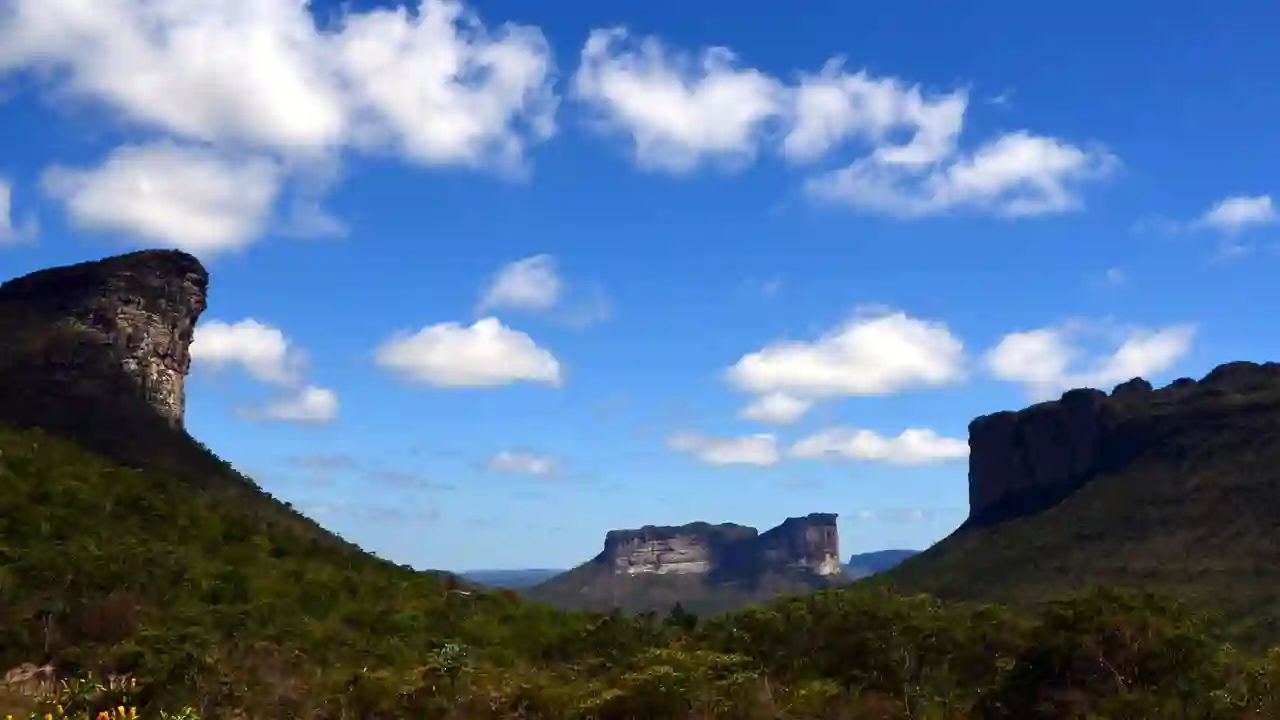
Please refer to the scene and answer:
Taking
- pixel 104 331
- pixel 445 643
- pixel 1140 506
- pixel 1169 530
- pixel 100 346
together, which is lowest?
pixel 445 643

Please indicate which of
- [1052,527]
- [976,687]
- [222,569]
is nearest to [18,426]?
[222,569]

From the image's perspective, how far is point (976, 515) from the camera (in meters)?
166

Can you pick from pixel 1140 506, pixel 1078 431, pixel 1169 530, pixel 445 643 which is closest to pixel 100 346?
pixel 445 643

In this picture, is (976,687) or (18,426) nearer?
(976,687)

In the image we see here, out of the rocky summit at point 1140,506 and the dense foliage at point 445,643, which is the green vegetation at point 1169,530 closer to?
the rocky summit at point 1140,506

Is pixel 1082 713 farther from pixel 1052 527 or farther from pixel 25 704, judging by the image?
pixel 1052 527

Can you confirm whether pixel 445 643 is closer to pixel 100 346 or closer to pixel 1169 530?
pixel 100 346

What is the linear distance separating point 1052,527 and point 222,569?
94.2 metres

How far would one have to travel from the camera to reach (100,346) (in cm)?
8550

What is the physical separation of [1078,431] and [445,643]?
11836cm

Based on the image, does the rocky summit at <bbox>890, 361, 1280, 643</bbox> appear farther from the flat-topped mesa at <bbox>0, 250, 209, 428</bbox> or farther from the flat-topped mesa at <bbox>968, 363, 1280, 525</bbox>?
the flat-topped mesa at <bbox>0, 250, 209, 428</bbox>

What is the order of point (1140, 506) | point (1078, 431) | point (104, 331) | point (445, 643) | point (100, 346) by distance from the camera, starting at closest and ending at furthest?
point (445, 643) → point (100, 346) → point (104, 331) → point (1140, 506) → point (1078, 431)

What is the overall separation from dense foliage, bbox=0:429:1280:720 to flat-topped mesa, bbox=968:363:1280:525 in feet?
271

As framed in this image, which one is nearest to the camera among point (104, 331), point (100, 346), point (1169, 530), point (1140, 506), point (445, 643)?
point (445, 643)
